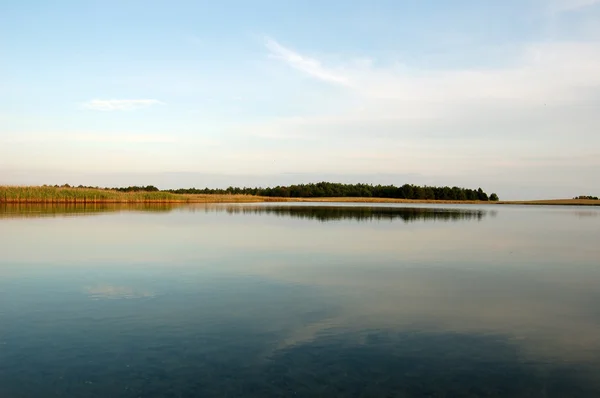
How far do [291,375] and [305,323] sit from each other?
2.48 metres

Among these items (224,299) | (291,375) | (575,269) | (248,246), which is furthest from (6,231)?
(575,269)

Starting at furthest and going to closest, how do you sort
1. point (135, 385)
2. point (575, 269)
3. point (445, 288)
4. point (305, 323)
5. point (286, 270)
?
point (575, 269)
point (286, 270)
point (445, 288)
point (305, 323)
point (135, 385)

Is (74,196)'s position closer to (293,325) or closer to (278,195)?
(293,325)

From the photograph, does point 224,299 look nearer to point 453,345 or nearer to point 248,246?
point 453,345

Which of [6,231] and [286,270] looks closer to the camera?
[286,270]

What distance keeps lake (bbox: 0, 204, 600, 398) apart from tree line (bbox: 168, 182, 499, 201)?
123060 millimetres

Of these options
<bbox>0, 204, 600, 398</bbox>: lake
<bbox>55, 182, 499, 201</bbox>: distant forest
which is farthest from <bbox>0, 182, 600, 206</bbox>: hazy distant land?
<bbox>0, 204, 600, 398</bbox>: lake

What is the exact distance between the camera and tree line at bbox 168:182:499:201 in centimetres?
13780

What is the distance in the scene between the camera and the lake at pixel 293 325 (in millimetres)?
6129

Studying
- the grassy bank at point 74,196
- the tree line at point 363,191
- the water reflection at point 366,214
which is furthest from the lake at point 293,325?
the tree line at point 363,191

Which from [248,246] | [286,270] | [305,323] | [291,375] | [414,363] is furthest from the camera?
[248,246]

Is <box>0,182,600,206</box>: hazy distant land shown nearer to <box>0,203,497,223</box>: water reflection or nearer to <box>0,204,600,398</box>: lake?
<box>0,203,497,223</box>: water reflection

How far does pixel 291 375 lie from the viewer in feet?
20.8

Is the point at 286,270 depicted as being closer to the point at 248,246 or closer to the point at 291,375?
the point at 248,246
